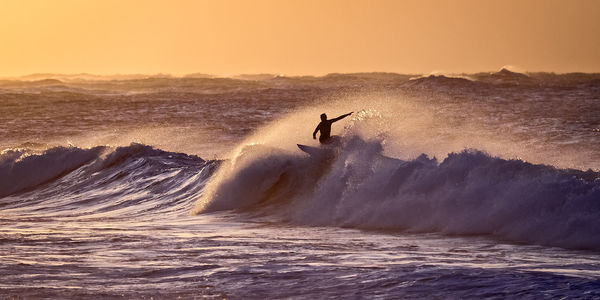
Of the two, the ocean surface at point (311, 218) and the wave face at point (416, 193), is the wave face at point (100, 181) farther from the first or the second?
the wave face at point (416, 193)

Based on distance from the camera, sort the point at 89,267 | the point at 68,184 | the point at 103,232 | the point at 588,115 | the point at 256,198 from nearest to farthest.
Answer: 1. the point at 89,267
2. the point at 103,232
3. the point at 256,198
4. the point at 68,184
5. the point at 588,115

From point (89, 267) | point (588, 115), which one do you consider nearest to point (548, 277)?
point (89, 267)

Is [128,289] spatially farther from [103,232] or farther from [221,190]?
[221,190]

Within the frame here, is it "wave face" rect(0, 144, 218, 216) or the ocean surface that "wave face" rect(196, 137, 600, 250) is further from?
"wave face" rect(0, 144, 218, 216)

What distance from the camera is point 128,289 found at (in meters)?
8.34

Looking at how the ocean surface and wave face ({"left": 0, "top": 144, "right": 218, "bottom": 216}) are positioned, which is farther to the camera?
wave face ({"left": 0, "top": 144, "right": 218, "bottom": 216})

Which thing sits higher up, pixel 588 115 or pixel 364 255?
pixel 588 115

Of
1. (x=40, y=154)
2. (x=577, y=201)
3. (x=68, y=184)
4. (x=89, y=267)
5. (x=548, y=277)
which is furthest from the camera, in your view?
(x=40, y=154)

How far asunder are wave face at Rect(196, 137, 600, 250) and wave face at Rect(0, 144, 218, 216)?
139cm

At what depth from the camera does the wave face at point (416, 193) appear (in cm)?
1116

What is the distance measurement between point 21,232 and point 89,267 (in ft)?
12.1

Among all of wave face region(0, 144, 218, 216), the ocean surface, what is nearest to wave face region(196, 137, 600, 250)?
the ocean surface

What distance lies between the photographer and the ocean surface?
329 inches

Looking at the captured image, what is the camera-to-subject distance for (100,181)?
69.1ft
